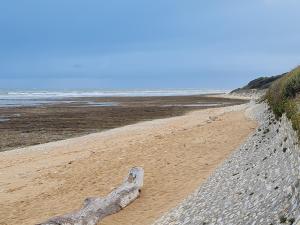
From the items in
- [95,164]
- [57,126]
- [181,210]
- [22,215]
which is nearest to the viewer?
[181,210]

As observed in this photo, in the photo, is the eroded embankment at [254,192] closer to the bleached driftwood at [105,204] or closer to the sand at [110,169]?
the sand at [110,169]

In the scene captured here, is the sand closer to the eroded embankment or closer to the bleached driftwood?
the bleached driftwood

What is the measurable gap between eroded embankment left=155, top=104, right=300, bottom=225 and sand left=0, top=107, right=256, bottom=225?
1.31 m

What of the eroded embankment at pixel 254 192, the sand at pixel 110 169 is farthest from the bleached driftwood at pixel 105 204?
the eroded embankment at pixel 254 192

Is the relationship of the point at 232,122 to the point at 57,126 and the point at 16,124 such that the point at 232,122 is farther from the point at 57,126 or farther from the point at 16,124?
the point at 16,124

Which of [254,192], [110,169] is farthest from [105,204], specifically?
[110,169]

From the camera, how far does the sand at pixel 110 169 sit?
1522 centimetres

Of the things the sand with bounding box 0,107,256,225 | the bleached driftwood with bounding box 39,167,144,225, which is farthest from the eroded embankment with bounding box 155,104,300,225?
the bleached driftwood with bounding box 39,167,144,225

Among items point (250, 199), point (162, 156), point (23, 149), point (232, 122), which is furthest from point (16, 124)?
point (250, 199)

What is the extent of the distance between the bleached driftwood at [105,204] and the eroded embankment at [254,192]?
187 centimetres

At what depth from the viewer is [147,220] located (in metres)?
13.5

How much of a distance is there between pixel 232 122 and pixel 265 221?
942 inches

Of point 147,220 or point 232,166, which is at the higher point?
point 232,166

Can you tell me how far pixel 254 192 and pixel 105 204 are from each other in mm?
4780
